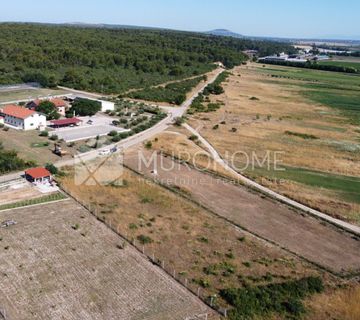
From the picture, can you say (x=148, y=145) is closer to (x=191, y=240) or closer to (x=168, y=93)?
(x=191, y=240)

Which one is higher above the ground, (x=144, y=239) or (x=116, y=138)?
(x=116, y=138)

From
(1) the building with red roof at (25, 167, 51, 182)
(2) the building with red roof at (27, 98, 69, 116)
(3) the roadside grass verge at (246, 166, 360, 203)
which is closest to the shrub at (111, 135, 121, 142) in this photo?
(1) the building with red roof at (25, 167, 51, 182)

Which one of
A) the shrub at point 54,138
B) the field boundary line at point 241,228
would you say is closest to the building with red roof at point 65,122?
the shrub at point 54,138

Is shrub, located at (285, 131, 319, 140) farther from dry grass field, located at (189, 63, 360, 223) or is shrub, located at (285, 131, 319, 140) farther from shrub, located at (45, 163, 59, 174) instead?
shrub, located at (45, 163, 59, 174)

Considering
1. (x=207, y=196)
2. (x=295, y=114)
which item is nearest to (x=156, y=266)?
(x=207, y=196)

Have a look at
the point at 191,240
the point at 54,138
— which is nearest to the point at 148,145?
the point at 54,138

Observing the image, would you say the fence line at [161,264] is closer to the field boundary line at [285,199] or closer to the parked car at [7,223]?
the parked car at [7,223]

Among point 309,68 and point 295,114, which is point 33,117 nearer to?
point 295,114
